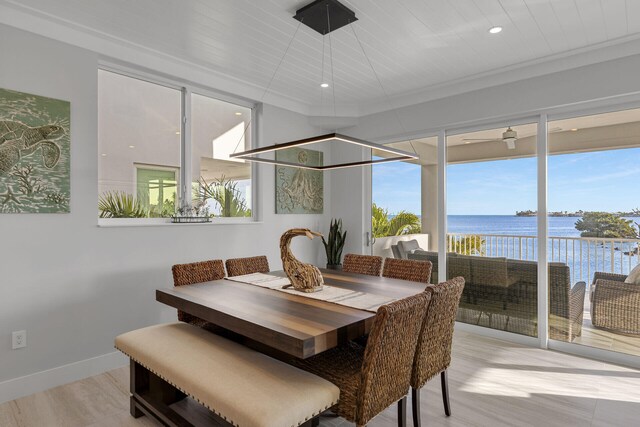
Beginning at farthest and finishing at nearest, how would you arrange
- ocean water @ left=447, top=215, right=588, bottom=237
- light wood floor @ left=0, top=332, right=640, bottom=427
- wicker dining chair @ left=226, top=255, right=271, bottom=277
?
ocean water @ left=447, top=215, right=588, bottom=237
wicker dining chair @ left=226, top=255, right=271, bottom=277
light wood floor @ left=0, top=332, right=640, bottom=427

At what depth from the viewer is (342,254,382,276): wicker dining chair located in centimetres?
332

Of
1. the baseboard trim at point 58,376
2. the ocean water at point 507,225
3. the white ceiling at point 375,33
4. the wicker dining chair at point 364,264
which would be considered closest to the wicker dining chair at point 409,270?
the wicker dining chair at point 364,264

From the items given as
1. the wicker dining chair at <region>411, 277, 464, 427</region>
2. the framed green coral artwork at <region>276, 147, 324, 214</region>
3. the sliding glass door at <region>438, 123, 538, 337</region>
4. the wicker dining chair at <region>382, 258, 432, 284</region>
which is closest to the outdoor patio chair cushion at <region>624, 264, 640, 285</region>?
the sliding glass door at <region>438, 123, 538, 337</region>

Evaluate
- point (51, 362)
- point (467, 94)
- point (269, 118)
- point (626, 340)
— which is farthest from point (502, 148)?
point (51, 362)

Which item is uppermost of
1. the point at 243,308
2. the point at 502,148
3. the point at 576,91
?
the point at 576,91

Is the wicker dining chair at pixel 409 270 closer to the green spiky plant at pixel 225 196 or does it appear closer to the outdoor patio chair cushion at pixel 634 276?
the outdoor patio chair cushion at pixel 634 276

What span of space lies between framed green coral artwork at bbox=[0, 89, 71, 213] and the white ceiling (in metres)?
0.66

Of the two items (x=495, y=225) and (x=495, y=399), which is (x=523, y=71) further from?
(x=495, y=399)

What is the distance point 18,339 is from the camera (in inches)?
101

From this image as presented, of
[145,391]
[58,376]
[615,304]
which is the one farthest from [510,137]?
[58,376]

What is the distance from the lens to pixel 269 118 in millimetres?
4332

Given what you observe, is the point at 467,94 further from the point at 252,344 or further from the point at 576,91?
the point at 252,344

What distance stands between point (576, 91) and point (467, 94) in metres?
0.97

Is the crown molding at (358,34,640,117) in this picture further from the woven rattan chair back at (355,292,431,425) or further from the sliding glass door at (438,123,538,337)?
the woven rattan chair back at (355,292,431,425)
